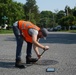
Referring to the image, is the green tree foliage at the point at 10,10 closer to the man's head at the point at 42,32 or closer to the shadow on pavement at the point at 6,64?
the shadow on pavement at the point at 6,64

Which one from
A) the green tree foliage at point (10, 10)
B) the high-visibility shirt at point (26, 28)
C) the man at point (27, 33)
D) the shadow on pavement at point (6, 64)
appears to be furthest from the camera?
the green tree foliage at point (10, 10)

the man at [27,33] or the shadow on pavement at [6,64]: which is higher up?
the man at [27,33]

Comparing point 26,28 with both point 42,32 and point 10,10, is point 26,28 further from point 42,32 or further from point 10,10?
point 10,10

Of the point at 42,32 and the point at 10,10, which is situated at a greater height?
the point at 42,32

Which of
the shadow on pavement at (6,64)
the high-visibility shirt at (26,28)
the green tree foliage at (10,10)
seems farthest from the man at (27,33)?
the green tree foliage at (10,10)

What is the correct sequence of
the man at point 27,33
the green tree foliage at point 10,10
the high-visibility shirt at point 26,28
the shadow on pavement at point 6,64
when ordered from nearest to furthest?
the man at point 27,33, the high-visibility shirt at point 26,28, the shadow on pavement at point 6,64, the green tree foliage at point 10,10

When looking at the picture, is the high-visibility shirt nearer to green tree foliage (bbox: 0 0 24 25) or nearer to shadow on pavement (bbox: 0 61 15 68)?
shadow on pavement (bbox: 0 61 15 68)

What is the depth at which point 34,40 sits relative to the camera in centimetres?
870

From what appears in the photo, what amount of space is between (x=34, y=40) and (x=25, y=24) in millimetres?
694

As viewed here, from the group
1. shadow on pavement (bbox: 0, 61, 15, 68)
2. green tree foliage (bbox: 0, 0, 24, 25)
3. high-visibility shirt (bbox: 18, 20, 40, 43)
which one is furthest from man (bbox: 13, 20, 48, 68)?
green tree foliage (bbox: 0, 0, 24, 25)

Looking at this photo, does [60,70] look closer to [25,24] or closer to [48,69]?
[48,69]

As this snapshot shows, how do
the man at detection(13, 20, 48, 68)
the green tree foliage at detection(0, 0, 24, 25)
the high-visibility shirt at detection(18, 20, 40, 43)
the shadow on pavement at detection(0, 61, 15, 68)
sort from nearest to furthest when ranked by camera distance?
the man at detection(13, 20, 48, 68) < the high-visibility shirt at detection(18, 20, 40, 43) < the shadow on pavement at detection(0, 61, 15, 68) < the green tree foliage at detection(0, 0, 24, 25)

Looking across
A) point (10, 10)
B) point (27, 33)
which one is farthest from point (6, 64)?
point (10, 10)

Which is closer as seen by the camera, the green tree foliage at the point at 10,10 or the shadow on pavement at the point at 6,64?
the shadow on pavement at the point at 6,64
